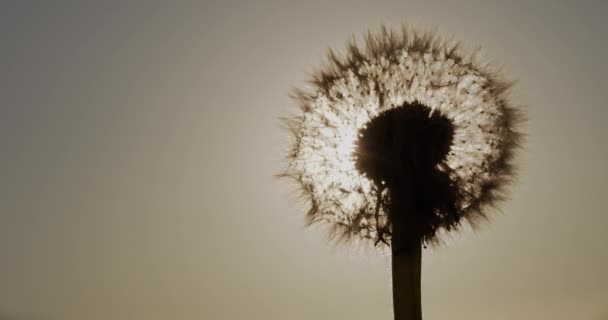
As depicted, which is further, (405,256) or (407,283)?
(405,256)

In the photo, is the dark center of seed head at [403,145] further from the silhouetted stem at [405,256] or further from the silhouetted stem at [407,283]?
the silhouetted stem at [407,283]

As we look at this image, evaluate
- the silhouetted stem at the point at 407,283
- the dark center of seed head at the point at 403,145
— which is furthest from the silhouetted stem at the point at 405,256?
the dark center of seed head at the point at 403,145

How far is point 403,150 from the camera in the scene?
1066cm

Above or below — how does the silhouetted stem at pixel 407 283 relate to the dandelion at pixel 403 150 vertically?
below

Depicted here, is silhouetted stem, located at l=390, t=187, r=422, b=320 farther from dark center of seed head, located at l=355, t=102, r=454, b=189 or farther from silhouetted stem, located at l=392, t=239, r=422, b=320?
dark center of seed head, located at l=355, t=102, r=454, b=189

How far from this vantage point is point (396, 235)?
33.9 feet

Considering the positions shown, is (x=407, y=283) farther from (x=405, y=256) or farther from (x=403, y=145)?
(x=403, y=145)

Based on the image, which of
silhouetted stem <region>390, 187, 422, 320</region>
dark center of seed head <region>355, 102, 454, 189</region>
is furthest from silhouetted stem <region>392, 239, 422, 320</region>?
dark center of seed head <region>355, 102, 454, 189</region>

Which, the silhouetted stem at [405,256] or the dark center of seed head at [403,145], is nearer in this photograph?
the silhouetted stem at [405,256]

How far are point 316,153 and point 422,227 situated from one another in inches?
94.1

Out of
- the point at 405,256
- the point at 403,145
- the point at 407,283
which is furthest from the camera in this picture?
the point at 403,145

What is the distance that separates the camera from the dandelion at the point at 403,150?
415 inches

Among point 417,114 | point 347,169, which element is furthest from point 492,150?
point 347,169

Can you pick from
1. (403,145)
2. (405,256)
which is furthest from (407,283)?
(403,145)
